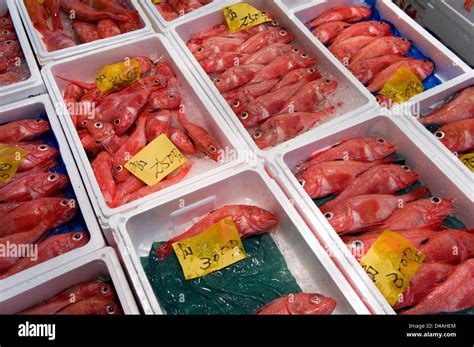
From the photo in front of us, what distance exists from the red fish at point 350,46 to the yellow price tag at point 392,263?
1331 mm

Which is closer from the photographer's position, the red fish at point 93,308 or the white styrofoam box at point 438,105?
the red fish at point 93,308

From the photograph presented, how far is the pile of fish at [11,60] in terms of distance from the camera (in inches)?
101

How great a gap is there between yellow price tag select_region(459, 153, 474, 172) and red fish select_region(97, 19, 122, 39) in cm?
215

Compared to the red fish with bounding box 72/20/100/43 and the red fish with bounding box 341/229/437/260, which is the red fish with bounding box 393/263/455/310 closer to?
the red fish with bounding box 341/229/437/260

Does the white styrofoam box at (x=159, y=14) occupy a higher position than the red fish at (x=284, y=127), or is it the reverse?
the white styrofoam box at (x=159, y=14)

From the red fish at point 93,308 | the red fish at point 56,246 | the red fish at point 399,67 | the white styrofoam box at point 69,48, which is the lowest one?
the red fish at point 93,308

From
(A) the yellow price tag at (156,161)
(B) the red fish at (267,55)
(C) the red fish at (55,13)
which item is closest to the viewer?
(A) the yellow price tag at (156,161)

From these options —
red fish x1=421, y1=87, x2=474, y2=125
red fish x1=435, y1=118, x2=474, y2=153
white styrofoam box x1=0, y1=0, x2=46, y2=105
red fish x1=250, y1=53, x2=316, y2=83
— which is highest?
white styrofoam box x1=0, y1=0, x2=46, y2=105

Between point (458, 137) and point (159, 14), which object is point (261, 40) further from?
point (458, 137)

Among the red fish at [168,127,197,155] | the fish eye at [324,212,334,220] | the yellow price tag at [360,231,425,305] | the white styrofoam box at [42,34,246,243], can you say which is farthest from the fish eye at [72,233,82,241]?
the yellow price tag at [360,231,425,305]

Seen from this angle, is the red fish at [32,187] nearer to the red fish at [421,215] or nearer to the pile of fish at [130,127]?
the pile of fish at [130,127]

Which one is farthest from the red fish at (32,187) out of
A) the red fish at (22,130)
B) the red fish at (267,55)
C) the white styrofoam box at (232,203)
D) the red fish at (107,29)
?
the red fish at (267,55)

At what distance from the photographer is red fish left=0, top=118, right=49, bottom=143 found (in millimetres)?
2262
